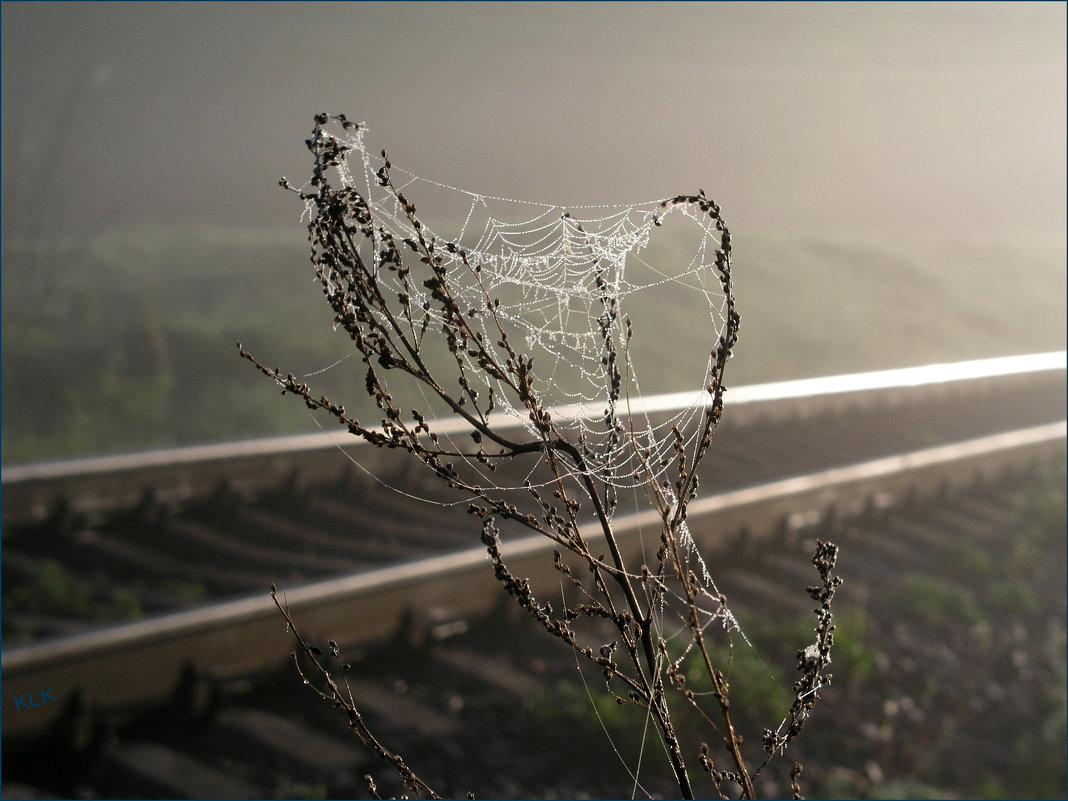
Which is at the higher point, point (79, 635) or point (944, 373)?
point (944, 373)

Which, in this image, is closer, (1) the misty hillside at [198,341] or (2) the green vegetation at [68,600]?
(2) the green vegetation at [68,600]

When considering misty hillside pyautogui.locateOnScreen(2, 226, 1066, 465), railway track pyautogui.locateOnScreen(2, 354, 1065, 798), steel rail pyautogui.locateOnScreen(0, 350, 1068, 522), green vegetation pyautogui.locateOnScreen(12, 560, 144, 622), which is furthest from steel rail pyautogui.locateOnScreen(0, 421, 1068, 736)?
misty hillside pyautogui.locateOnScreen(2, 226, 1066, 465)

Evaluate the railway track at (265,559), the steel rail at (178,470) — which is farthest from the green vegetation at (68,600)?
the steel rail at (178,470)

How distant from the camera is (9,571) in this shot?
15.2 ft

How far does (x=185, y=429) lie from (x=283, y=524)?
13.9 ft

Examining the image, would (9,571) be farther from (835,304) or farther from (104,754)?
(835,304)

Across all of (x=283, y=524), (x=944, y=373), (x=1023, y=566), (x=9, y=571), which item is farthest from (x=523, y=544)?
(x=944, y=373)

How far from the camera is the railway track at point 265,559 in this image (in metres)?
3.40

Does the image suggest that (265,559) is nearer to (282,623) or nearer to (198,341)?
(282,623)

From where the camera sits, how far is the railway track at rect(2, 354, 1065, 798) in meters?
3.40

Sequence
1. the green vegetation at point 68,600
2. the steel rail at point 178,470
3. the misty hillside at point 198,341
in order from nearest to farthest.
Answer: the green vegetation at point 68,600, the steel rail at point 178,470, the misty hillside at point 198,341

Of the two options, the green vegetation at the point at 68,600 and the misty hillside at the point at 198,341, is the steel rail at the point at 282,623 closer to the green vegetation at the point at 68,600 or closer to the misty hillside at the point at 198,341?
the green vegetation at the point at 68,600

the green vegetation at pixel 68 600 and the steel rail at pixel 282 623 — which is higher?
the steel rail at pixel 282 623

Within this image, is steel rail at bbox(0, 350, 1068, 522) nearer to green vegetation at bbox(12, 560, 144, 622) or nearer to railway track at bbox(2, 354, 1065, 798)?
railway track at bbox(2, 354, 1065, 798)
